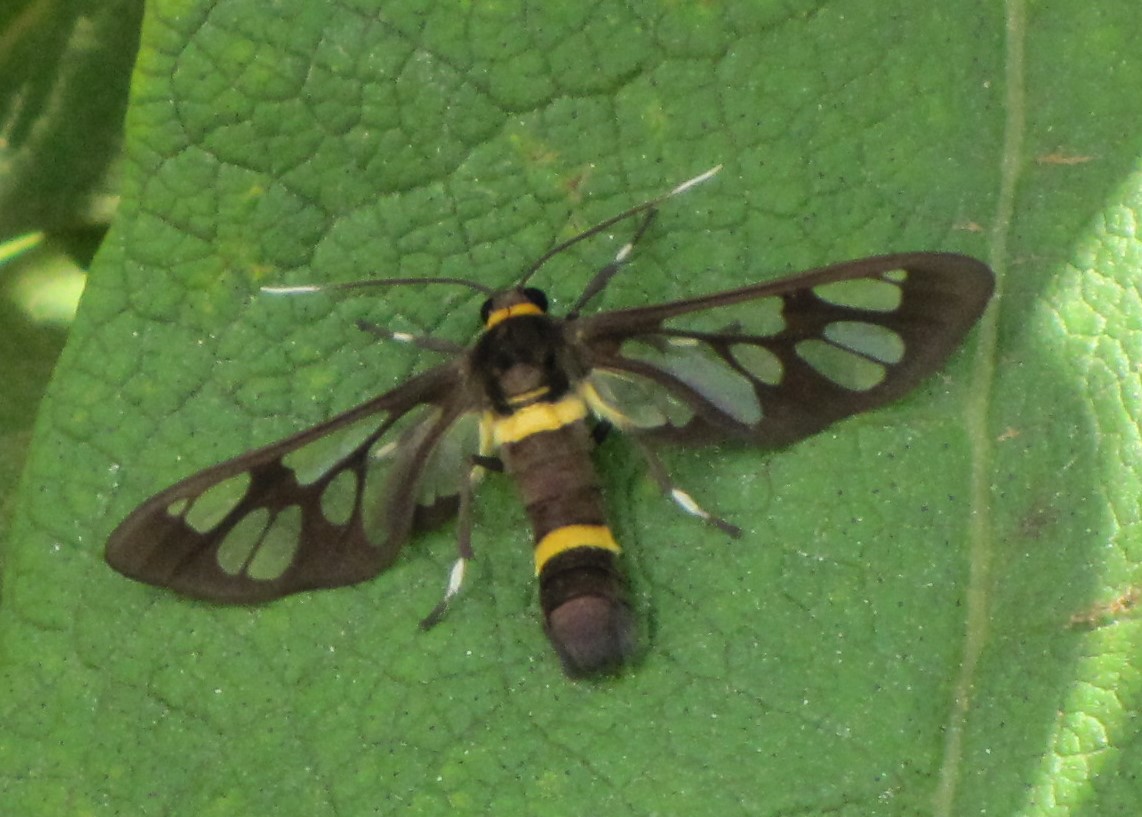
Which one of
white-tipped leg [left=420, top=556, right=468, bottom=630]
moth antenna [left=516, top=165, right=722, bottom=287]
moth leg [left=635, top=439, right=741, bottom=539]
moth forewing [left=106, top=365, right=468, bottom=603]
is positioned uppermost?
moth antenna [left=516, top=165, right=722, bottom=287]

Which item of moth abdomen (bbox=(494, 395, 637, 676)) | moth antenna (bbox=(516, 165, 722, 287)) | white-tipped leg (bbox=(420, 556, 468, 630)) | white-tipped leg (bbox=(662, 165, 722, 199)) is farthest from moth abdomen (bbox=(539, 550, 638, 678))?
white-tipped leg (bbox=(662, 165, 722, 199))

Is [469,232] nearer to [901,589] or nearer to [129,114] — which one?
[129,114]

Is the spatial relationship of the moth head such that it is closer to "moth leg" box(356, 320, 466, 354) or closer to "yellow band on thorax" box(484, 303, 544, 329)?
"yellow band on thorax" box(484, 303, 544, 329)

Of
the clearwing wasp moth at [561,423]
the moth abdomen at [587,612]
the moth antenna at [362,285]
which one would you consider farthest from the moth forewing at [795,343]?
the moth abdomen at [587,612]

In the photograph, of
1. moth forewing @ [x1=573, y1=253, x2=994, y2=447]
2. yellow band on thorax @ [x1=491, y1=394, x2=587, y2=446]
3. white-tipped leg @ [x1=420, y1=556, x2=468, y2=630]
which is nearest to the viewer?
moth forewing @ [x1=573, y1=253, x2=994, y2=447]

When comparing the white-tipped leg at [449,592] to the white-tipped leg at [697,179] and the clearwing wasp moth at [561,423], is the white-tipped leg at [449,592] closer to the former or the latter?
the clearwing wasp moth at [561,423]

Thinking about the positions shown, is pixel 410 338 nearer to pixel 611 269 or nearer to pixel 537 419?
pixel 537 419

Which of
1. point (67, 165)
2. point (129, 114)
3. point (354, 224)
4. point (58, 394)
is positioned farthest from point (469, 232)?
point (67, 165)
